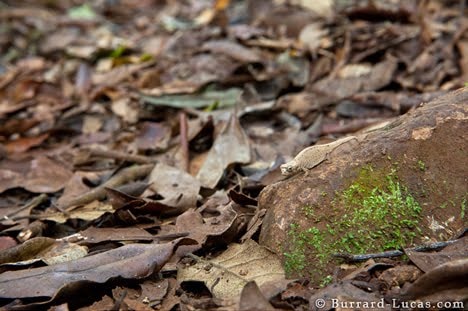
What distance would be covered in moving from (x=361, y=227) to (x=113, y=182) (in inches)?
59.2

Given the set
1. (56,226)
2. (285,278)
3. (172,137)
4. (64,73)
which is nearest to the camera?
(285,278)

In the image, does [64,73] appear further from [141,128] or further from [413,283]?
[413,283]

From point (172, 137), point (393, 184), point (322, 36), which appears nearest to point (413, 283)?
point (393, 184)

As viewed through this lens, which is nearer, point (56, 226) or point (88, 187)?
point (56, 226)

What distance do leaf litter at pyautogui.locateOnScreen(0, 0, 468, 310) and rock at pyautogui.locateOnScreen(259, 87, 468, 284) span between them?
0.27 ft

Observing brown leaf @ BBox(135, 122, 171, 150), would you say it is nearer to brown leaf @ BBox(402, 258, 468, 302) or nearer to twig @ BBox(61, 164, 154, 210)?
twig @ BBox(61, 164, 154, 210)

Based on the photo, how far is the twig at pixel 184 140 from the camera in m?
3.13

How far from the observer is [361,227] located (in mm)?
1876

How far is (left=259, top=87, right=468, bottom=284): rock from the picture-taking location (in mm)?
1858

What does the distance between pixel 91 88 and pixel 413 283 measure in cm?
357

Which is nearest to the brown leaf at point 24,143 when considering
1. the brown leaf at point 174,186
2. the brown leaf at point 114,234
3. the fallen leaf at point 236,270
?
the brown leaf at point 174,186

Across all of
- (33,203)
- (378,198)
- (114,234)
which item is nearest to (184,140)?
(33,203)

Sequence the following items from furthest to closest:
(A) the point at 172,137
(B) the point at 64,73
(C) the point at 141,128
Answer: (B) the point at 64,73, (C) the point at 141,128, (A) the point at 172,137

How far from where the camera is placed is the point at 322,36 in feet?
14.5
